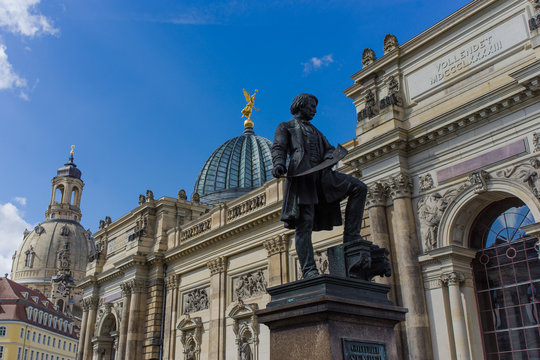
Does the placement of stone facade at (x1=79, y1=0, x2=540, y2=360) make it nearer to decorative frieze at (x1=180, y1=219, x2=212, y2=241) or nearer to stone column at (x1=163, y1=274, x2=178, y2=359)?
stone column at (x1=163, y1=274, x2=178, y2=359)

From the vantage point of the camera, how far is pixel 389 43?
22016 millimetres

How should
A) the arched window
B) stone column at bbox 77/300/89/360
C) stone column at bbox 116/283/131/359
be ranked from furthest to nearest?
stone column at bbox 77/300/89/360, stone column at bbox 116/283/131/359, the arched window

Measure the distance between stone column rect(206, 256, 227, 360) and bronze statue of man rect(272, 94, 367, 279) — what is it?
20.8m

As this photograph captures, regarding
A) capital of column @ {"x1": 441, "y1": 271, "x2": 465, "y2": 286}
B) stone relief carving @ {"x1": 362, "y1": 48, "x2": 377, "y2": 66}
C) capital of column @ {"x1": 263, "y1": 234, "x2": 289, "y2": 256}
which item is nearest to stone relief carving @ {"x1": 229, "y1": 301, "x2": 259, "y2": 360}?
capital of column @ {"x1": 263, "y1": 234, "x2": 289, "y2": 256}

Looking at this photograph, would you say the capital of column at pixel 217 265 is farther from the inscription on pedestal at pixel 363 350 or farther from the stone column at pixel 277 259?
the inscription on pedestal at pixel 363 350

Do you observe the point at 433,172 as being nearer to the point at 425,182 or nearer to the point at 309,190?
the point at 425,182

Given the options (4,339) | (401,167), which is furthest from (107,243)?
(4,339)

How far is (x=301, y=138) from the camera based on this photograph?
7.86 metres

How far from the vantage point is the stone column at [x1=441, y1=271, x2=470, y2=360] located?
658 inches

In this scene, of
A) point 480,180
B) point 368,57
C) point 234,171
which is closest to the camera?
point 480,180

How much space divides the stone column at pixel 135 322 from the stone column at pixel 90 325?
254 inches

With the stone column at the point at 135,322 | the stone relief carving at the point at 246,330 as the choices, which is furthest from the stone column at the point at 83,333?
the stone relief carving at the point at 246,330

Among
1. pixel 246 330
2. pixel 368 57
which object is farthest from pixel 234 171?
pixel 368 57

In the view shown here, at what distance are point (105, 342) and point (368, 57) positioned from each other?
26771mm
